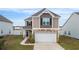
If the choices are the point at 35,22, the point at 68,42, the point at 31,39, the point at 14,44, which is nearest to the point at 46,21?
the point at 35,22

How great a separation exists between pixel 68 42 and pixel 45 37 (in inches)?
16.9

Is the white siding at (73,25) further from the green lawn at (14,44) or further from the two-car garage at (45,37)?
the green lawn at (14,44)

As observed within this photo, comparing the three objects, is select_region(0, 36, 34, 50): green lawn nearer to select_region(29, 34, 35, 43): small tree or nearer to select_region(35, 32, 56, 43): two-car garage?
select_region(29, 34, 35, 43): small tree

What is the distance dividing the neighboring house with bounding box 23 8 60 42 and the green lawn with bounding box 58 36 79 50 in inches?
4.6

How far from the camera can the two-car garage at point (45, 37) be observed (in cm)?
617

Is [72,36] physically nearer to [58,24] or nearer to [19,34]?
[58,24]

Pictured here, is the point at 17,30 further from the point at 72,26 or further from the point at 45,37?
the point at 72,26

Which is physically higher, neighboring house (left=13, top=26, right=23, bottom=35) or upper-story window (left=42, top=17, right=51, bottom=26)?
upper-story window (left=42, top=17, right=51, bottom=26)

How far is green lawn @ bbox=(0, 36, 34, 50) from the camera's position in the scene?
612 centimetres

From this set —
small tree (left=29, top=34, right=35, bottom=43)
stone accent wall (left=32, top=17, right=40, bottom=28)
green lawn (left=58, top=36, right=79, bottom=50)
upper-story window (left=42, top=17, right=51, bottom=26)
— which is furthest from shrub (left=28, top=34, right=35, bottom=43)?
green lawn (left=58, top=36, right=79, bottom=50)

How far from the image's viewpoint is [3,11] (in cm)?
612
